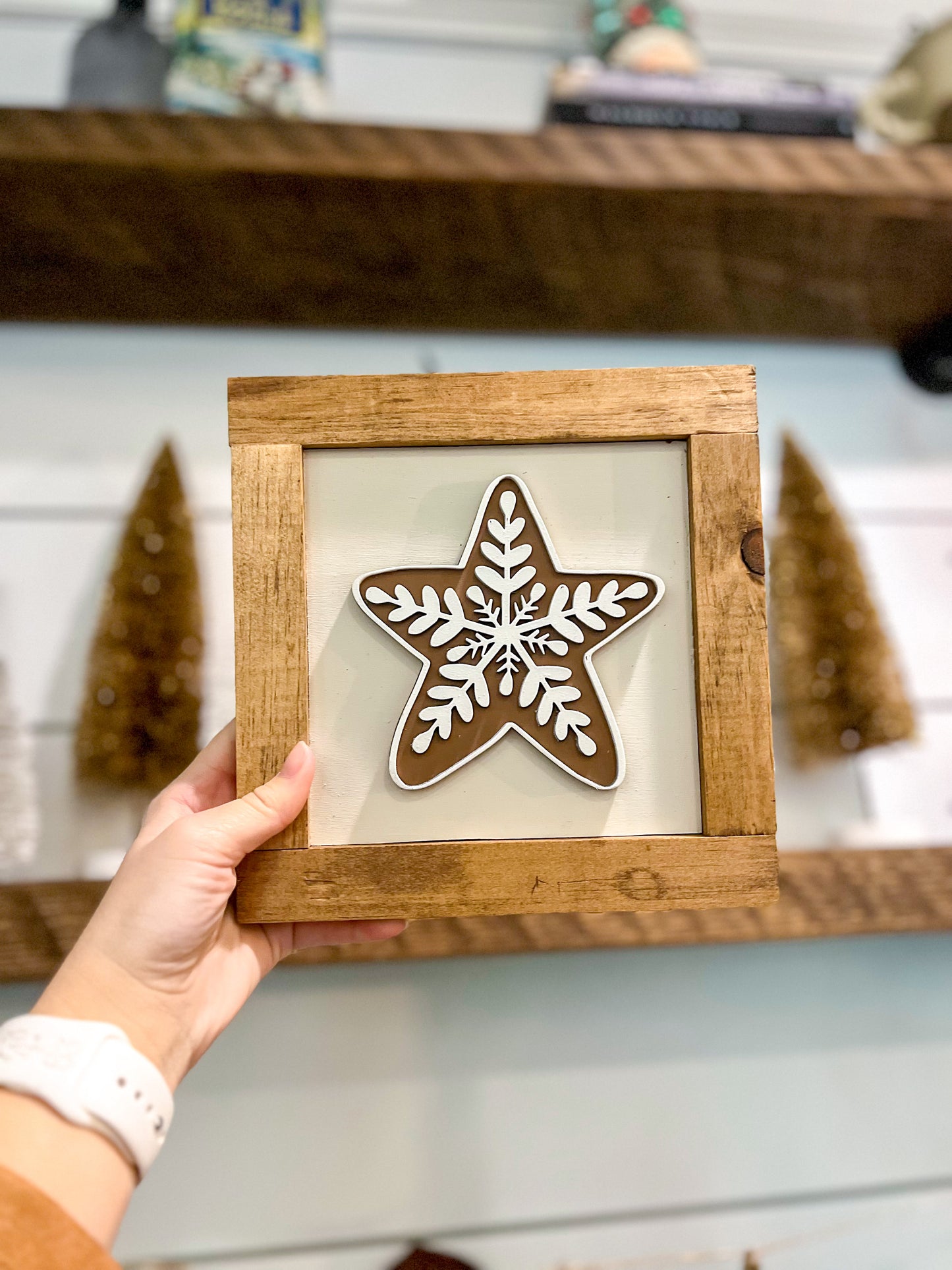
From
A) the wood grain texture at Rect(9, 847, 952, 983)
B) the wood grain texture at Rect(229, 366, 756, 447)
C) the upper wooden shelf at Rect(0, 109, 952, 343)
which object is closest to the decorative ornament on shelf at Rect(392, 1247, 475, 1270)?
the wood grain texture at Rect(9, 847, 952, 983)

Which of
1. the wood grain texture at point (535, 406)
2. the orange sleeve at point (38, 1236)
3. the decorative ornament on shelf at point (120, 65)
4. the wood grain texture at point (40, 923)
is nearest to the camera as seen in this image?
the orange sleeve at point (38, 1236)

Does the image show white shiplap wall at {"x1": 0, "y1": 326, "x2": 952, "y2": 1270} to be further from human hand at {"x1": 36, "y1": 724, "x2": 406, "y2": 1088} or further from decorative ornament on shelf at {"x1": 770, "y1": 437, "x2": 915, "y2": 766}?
human hand at {"x1": 36, "y1": 724, "x2": 406, "y2": 1088}

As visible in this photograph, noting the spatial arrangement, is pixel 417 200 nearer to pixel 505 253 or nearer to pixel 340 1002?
pixel 505 253

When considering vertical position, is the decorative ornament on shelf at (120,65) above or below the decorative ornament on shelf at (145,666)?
above

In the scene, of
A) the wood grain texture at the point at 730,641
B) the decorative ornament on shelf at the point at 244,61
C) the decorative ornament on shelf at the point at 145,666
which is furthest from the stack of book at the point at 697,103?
the decorative ornament on shelf at the point at 145,666

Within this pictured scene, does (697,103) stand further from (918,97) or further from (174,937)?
(174,937)

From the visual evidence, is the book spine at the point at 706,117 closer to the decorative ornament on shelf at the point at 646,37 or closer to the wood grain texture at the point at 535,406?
the decorative ornament on shelf at the point at 646,37
